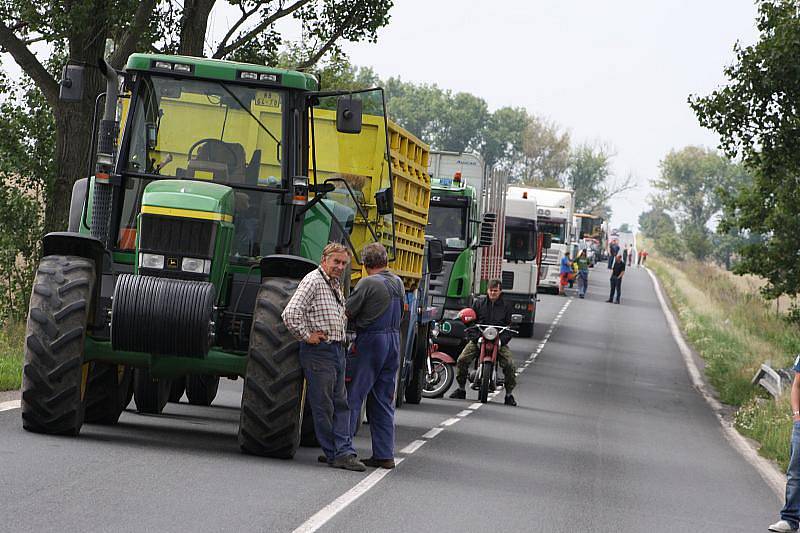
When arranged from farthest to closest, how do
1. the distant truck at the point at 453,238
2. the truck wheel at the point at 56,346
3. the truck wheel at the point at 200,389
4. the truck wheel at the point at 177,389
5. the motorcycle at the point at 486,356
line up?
1. the distant truck at the point at 453,238
2. the motorcycle at the point at 486,356
3. the truck wheel at the point at 200,389
4. the truck wheel at the point at 177,389
5. the truck wheel at the point at 56,346

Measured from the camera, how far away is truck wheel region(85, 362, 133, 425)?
13.4 m

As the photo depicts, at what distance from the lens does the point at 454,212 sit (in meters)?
28.4

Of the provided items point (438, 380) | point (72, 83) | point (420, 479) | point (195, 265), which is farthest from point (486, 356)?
point (72, 83)

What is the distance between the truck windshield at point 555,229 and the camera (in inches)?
2087

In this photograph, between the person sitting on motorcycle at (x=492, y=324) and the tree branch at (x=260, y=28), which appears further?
the tree branch at (x=260, y=28)

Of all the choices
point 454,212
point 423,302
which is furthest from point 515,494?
point 454,212

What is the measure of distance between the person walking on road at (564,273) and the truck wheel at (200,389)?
3923cm

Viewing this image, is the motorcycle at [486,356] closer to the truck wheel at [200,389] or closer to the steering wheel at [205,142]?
the truck wheel at [200,389]

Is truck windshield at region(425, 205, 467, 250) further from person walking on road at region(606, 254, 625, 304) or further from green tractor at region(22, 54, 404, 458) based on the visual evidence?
person walking on road at region(606, 254, 625, 304)

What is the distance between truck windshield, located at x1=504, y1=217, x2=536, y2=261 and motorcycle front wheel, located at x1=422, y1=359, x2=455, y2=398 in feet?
50.1

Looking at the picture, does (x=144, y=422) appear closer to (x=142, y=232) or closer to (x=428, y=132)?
(x=142, y=232)

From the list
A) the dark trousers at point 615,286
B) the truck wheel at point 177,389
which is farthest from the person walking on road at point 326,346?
the dark trousers at point 615,286

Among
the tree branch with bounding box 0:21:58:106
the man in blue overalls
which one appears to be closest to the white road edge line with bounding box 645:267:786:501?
the man in blue overalls

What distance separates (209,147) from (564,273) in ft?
155
